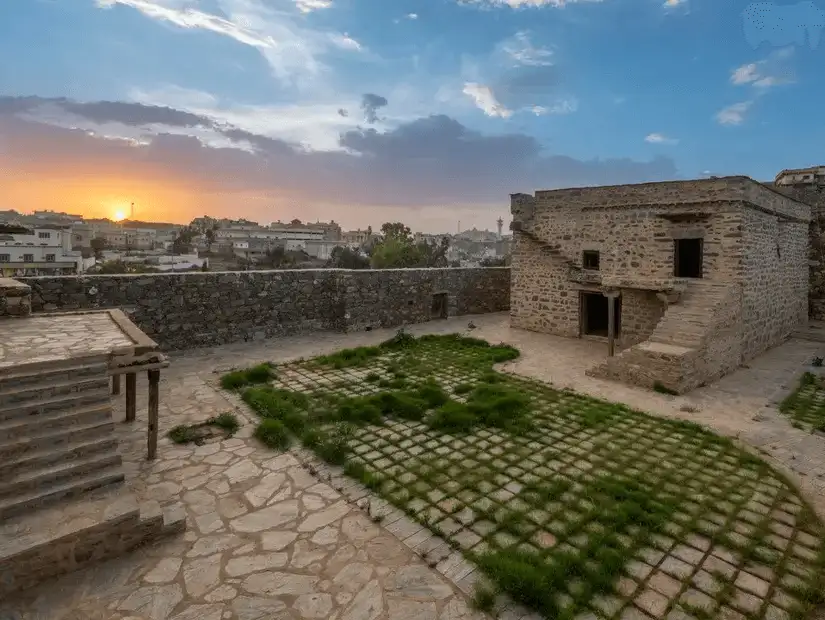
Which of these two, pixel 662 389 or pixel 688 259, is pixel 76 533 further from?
pixel 688 259

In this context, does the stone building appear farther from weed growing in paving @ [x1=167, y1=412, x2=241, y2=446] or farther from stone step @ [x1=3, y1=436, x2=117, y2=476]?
stone step @ [x1=3, y1=436, x2=117, y2=476]

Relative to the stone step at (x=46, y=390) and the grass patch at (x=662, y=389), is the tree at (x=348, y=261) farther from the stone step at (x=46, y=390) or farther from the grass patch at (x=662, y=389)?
the stone step at (x=46, y=390)

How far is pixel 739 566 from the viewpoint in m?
4.20

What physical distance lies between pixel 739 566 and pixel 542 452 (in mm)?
2514

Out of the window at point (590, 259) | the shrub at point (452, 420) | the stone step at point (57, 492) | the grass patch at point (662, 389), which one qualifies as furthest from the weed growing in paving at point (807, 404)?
the stone step at point (57, 492)

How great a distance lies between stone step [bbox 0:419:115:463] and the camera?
4492 millimetres

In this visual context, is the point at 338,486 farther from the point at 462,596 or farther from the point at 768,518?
the point at 768,518

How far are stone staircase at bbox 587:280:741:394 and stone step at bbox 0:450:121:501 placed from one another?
9108mm

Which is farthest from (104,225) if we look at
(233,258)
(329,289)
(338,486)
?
(338,486)

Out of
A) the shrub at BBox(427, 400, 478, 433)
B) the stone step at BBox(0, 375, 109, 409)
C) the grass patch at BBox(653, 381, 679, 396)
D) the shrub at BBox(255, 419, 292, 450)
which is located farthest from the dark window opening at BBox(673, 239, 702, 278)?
the stone step at BBox(0, 375, 109, 409)

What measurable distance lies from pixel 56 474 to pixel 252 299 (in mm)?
8754

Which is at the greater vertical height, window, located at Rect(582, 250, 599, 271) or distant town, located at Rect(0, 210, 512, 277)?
distant town, located at Rect(0, 210, 512, 277)

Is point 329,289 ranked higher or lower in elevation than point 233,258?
lower

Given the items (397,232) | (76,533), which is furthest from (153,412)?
(397,232)
